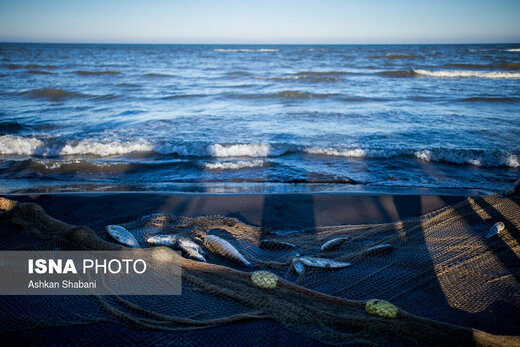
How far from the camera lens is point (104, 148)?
8.50 meters

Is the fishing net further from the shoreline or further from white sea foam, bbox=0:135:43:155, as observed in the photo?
white sea foam, bbox=0:135:43:155

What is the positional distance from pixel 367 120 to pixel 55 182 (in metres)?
10.3

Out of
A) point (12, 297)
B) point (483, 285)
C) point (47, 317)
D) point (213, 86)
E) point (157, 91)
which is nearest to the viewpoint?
point (47, 317)

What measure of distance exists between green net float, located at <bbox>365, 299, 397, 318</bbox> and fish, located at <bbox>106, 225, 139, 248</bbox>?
2622mm

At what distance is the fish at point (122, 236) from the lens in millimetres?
3515

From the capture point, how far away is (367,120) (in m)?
11.4

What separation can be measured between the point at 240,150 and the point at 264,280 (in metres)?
6.01

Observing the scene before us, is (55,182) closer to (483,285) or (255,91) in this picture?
(483,285)

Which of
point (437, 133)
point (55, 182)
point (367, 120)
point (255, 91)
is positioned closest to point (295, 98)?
point (255, 91)

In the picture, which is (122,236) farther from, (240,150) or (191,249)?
(240,150)

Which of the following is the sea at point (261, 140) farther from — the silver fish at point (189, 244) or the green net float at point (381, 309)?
the green net float at point (381, 309)

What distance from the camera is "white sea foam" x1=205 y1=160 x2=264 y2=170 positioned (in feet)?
24.3

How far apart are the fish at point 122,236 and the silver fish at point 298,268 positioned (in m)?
1.89

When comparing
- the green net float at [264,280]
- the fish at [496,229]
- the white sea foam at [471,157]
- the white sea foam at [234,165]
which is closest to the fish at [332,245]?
the green net float at [264,280]
